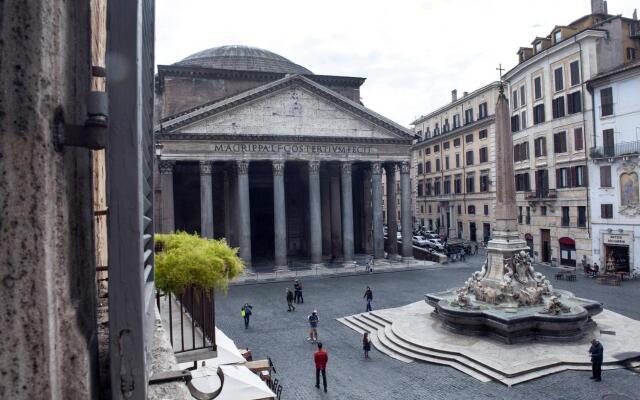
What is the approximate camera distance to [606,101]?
2312 cm

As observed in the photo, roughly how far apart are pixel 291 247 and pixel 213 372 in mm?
26987

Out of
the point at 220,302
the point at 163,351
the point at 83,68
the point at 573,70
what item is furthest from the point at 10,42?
the point at 573,70

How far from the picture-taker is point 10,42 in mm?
1077

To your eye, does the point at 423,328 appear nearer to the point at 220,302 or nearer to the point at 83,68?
the point at 220,302

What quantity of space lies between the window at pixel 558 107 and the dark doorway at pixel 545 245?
6.96 metres

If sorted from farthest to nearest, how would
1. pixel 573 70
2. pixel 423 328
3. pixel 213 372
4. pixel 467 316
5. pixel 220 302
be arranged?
pixel 573 70 < pixel 220 302 < pixel 423 328 < pixel 467 316 < pixel 213 372

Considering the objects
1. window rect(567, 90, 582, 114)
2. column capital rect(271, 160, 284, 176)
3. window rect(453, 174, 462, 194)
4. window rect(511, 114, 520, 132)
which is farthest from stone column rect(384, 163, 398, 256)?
window rect(453, 174, 462, 194)

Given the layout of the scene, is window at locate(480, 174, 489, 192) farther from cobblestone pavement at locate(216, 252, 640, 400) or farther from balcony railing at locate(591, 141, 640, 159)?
cobblestone pavement at locate(216, 252, 640, 400)

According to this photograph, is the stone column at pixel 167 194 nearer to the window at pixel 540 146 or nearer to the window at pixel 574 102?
the window at pixel 540 146

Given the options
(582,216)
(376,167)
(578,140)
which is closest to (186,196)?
(376,167)

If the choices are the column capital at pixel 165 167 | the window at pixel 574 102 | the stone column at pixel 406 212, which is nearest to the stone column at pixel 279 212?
the column capital at pixel 165 167

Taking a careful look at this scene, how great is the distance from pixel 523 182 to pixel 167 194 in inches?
867

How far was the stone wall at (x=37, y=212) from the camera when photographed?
3.52 ft

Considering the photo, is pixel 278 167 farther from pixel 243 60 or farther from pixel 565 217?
pixel 565 217
